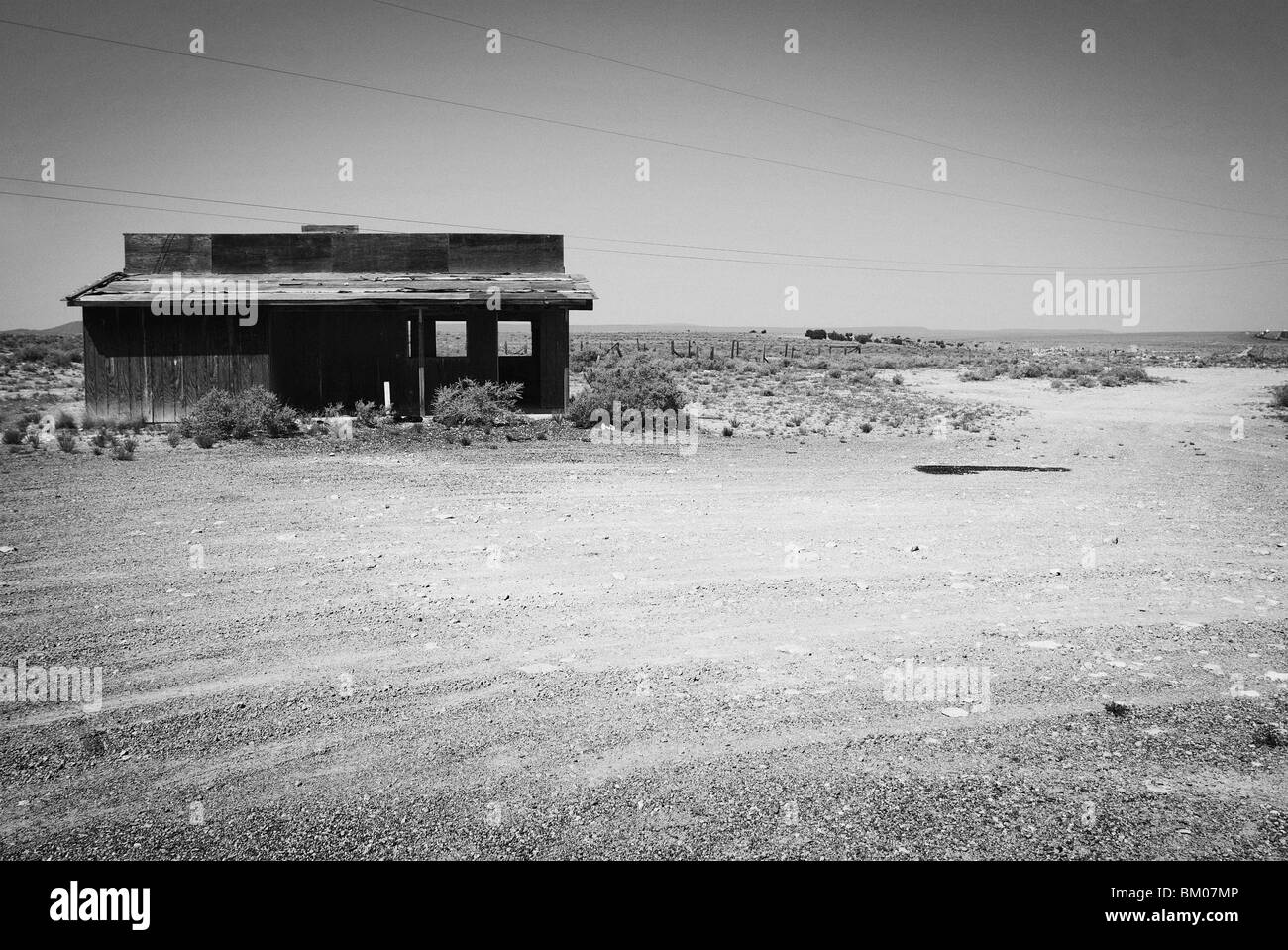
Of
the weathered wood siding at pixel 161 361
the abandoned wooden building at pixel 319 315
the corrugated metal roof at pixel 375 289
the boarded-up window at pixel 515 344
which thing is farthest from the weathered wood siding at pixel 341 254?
the weathered wood siding at pixel 161 361

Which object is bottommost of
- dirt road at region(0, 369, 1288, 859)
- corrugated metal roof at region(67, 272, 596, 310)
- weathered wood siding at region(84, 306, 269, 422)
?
dirt road at region(0, 369, 1288, 859)

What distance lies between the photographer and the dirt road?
3.59 meters

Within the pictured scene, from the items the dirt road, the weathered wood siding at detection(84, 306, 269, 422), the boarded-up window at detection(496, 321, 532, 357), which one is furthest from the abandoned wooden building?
the dirt road

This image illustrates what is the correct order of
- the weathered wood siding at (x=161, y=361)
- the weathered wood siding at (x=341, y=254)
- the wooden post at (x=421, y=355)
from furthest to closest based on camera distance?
the weathered wood siding at (x=341, y=254)
the wooden post at (x=421, y=355)
the weathered wood siding at (x=161, y=361)

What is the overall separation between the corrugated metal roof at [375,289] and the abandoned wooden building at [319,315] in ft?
0.11

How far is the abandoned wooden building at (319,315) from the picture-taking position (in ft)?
59.3

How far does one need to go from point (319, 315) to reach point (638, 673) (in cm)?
1623

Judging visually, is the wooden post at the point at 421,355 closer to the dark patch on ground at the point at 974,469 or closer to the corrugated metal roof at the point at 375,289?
the corrugated metal roof at the point at 375,289

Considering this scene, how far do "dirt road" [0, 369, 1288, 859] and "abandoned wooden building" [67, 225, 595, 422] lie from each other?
27.6 feet

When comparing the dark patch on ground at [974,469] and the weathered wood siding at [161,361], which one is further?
the weathered wood siding at [161,361]

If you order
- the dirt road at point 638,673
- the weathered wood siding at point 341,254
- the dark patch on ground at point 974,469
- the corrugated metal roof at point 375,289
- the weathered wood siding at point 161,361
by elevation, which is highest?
the weathered wood siding at point 341,254

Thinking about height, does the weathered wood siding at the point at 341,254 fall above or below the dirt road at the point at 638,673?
above

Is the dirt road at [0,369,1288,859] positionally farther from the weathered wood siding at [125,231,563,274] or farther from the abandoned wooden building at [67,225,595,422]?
the weathered wood siding at [125,231,563,274]

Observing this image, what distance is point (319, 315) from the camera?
19062 millimetres
